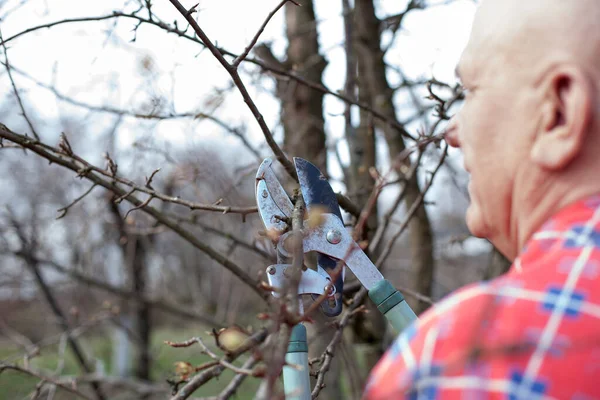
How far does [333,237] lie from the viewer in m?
1.32

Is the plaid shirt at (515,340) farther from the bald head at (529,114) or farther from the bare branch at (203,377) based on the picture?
the bare branch at (203,377)

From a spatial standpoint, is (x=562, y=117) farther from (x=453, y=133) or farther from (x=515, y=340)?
(x=515, y=340)

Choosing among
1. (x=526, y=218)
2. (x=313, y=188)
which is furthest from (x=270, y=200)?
(x=526, y=218)

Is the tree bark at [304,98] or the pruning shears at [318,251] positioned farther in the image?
the tree bark at [304,98]

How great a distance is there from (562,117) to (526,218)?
0.14 metres

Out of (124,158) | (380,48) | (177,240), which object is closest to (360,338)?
(380,48)

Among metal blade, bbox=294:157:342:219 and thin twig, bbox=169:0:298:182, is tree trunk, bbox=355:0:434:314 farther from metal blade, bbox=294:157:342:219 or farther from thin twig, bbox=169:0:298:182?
metal blade, bbox=294:157:342:219

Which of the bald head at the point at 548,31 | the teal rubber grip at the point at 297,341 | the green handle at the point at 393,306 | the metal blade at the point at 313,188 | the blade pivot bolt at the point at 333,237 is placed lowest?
the green handle at the point at 393,306

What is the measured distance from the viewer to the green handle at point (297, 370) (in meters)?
1.12

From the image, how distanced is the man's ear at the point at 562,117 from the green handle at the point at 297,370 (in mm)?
543

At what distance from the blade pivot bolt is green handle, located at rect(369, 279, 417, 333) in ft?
0.44

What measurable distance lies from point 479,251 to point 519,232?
5.36m

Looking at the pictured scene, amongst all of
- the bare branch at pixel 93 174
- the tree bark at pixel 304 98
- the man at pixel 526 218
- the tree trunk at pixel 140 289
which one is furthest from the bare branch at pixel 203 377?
the tree trunk at pixel 140 289

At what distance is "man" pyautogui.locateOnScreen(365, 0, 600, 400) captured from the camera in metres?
0.65
